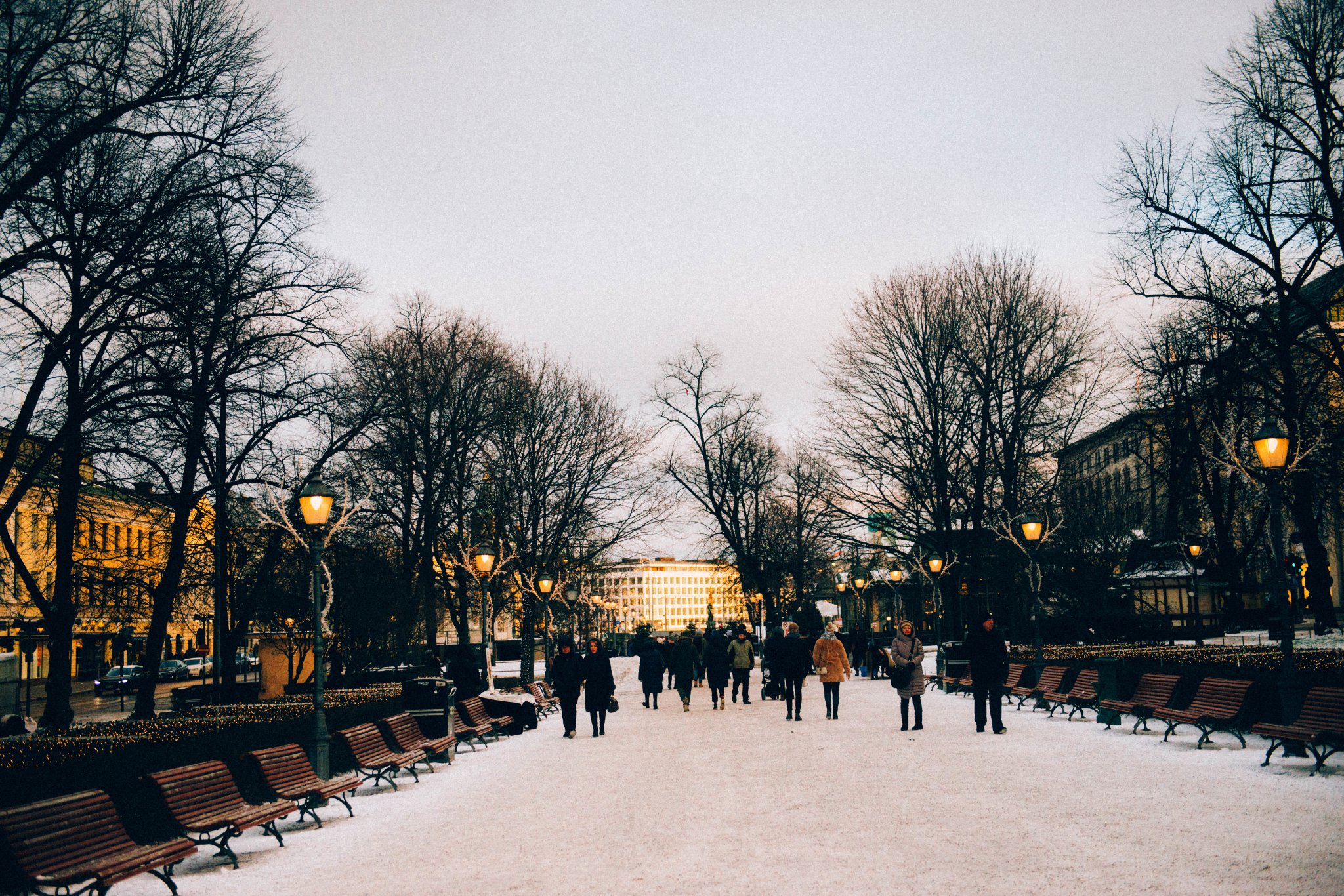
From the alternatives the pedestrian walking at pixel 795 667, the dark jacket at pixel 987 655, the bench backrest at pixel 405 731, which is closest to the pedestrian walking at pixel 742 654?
the pedestrian walking at pixel 795 667

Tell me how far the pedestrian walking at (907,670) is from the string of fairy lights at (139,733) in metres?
8.81

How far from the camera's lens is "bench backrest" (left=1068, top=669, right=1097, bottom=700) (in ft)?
62.0

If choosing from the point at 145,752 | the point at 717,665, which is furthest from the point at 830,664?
the point at 145,752

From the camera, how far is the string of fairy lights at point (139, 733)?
985cm

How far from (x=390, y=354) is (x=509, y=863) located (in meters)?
28.6

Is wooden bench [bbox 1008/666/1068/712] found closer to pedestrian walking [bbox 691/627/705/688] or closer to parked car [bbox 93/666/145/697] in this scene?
pedestrian walking [bbox 691/627/705/688]

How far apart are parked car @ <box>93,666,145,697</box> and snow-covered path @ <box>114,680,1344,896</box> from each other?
35.7m

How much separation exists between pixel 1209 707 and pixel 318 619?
11.7m

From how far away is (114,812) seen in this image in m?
7.98

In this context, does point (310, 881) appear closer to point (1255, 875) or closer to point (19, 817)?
point (19, 817)

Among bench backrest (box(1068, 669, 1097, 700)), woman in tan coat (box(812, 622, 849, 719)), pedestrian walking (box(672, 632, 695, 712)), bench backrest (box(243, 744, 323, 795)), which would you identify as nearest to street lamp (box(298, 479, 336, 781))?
bench backrest (box(243, 744, 323, 795))

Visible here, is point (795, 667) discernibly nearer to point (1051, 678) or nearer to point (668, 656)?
point (1051, 678)

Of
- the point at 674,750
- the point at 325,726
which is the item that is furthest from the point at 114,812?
the point at 674,750

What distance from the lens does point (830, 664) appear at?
66.8 ft
